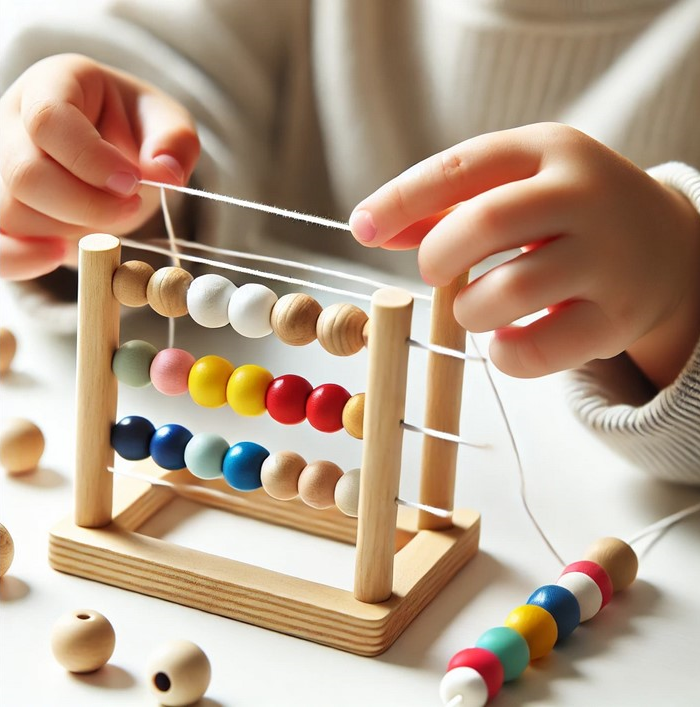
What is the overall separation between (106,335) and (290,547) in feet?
0.53

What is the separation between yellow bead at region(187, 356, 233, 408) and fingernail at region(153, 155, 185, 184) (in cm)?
19

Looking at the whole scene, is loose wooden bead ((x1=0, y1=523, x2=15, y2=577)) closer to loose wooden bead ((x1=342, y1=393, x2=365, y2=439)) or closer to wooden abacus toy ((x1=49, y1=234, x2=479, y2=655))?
wooden abacus toy ((x1=49, y1=234, x2=479, y2=655))

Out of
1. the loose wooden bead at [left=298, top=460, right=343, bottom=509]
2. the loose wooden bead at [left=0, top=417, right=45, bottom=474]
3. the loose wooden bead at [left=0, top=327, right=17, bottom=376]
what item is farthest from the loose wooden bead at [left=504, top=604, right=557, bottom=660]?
the loose wooden bead at [left=0, top=327, right=17, bottom=376]

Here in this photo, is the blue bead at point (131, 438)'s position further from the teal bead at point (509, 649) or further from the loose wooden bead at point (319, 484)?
the teal bead at point (509, 649)

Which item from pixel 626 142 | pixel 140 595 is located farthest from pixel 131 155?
pixel 626 142

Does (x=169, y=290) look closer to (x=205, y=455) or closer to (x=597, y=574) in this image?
(x=205, y=455)

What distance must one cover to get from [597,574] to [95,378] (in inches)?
11.6

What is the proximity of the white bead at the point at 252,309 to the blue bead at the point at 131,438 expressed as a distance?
0.30 feet

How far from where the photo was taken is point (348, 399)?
23.0 inches

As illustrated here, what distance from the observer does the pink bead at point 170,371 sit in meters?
0.60

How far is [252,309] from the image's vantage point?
0.57m

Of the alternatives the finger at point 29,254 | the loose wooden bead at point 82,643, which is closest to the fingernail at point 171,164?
the finger at point 29,254

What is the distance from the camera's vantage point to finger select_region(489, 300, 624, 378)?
56 cm

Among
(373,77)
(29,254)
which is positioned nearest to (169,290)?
(29,254)
